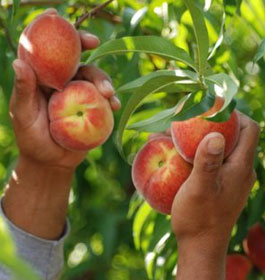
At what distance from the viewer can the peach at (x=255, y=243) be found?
117 centimetres

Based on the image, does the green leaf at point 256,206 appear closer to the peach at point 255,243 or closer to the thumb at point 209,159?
the peach at point 255,243

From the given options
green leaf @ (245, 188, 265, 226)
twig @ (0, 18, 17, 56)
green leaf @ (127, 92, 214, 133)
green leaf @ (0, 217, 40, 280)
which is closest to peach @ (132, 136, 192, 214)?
green leaf @ (127, 92, 214, 133)

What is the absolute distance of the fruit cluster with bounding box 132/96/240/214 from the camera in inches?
32.8

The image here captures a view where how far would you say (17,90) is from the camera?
106 cm

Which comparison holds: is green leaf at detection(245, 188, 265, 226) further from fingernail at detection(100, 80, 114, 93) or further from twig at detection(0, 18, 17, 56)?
twig at detection(0, 18, 17, 56)

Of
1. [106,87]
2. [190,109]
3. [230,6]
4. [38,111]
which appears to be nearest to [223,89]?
[190,109]

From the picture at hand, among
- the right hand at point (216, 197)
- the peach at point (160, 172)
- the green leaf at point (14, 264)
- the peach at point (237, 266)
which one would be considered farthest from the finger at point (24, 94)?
the green leaf at point (14, 264)

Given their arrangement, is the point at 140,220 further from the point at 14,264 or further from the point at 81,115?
the point at 14,264

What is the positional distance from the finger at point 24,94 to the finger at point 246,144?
0.36 meters

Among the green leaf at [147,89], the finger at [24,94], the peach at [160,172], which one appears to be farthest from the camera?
the finger at [24,94]

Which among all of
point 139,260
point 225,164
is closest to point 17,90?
point 225,164

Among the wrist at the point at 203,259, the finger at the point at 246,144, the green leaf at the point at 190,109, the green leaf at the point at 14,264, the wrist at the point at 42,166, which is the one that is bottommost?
the wrist at the point at 42,166

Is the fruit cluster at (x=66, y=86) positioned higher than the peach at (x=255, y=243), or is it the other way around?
the fruit cluster at (x=66, y=86)

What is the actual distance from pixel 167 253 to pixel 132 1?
503mm
